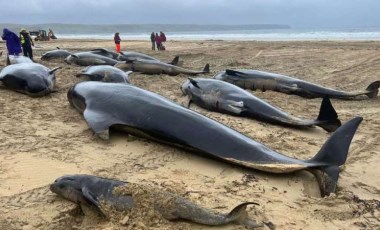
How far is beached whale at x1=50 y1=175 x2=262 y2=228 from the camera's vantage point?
4043 millimetres

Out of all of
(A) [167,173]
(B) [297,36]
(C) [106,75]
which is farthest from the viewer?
(B) [297,36]

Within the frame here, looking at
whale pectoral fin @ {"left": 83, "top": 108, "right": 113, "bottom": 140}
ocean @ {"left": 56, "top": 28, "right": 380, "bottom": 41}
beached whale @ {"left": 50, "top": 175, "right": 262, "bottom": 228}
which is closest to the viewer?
beached whale @ {"left": 50, "top": 175, "right": 262, "bottom": 228}

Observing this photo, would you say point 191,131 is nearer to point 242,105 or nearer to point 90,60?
point 242,105

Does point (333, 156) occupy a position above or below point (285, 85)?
above

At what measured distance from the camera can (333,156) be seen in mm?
5074

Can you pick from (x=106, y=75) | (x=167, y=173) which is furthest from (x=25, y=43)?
(x=167, y=173)

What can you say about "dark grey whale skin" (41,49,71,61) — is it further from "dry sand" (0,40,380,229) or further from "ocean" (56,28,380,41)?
"ocean" (56,28,380,41)

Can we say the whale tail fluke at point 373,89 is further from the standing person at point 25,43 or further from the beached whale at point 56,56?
the standing person at point 25,43

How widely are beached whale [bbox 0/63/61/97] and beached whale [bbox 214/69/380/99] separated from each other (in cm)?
443

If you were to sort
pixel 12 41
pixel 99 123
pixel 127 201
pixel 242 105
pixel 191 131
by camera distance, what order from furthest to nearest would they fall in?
pixel 12 41 < pixel 242 105 < pixel 99 123 < pixel 191 131 < pixel 127 201

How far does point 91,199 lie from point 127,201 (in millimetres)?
353

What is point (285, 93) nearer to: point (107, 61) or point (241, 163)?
point (241, 163)

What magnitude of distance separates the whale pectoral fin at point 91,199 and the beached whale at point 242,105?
4126 millimetres

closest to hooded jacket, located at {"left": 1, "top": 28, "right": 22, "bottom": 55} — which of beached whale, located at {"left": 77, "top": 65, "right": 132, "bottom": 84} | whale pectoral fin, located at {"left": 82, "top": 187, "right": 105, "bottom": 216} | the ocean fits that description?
beached whale, located at {"left": 77, "top": 65, "right": 132, "bottom": 84}
